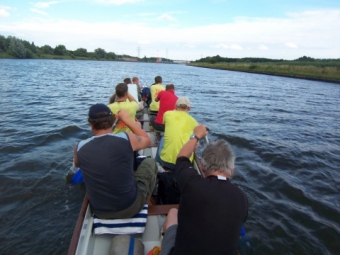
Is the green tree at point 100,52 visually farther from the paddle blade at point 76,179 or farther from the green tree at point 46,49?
the paddle blade at point 76,179

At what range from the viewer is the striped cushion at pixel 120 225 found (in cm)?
337

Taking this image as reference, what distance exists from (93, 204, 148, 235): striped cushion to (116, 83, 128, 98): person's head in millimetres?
2872

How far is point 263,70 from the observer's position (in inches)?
2518

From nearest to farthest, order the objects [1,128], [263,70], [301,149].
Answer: [301,149] < [1,128] < [263,70]

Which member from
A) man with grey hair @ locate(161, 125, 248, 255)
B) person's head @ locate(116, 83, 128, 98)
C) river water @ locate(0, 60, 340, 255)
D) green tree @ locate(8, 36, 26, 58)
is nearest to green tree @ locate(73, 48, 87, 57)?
green tree @ locate(8, 36, 26, 58)

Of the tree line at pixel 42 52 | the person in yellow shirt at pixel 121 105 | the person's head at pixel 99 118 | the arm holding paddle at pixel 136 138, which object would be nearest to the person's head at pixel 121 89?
the person in yellow shirt at pixel 121 105

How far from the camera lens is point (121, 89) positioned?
544 centimetres

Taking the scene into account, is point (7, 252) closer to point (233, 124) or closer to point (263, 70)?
point (233, 124)

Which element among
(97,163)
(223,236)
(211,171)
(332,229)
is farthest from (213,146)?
(332,229)

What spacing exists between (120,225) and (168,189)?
1228 millimetres

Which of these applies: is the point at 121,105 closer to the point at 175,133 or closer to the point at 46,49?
the point at 175,133

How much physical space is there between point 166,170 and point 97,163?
2.29 meters

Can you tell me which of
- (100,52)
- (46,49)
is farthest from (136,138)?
(100,52)

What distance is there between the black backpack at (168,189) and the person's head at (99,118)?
174 centimetres
